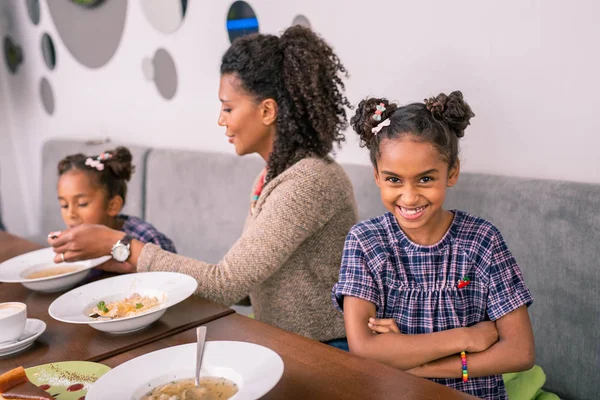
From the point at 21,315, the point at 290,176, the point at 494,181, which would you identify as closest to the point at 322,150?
the point at 290,176

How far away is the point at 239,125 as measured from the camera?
1.83m

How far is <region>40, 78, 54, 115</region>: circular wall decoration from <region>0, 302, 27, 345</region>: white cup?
3.61 meters

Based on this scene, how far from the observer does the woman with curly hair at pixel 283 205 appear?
1.59 m

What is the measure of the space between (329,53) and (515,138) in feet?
2.10

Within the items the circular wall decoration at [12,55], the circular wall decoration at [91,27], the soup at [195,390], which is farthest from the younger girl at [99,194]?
the circular wall decoration at [12,55]

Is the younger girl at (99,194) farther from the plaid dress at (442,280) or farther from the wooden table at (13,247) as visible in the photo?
the plaid dress at (442,280)

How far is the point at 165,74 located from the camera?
132 inches

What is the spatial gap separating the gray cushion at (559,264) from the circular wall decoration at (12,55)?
13.3ft

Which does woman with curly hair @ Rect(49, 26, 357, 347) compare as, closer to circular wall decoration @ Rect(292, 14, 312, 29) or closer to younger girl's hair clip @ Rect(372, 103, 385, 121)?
younger girl's hair clip @ Rect(372, 103, 385, 121)

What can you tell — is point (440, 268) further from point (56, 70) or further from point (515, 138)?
point (56, 70)

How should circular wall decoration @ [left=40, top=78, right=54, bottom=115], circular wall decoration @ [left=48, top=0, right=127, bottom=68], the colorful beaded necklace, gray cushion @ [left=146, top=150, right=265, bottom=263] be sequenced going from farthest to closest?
circular wall decoration @ [left=40, top=78, right=54, bottom=115] → circular wall decoration @ [left=48, top=0, right=127, bottom=68] → gray cushion @ [left=146, top=150, right=265, bottom=263] → the colorful beaded necklace

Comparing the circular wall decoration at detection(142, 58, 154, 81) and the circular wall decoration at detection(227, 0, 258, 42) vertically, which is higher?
the circular wall decoration at detection(227, 0, 258, 42)

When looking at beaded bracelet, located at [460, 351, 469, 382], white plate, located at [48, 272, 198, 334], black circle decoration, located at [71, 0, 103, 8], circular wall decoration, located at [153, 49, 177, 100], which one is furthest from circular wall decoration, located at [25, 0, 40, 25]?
beaded bracelet, located at [460, 351, 469, 382]

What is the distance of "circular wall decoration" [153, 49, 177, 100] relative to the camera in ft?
10.8
